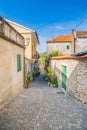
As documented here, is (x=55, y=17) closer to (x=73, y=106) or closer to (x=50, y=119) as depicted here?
(x=73, y=106)

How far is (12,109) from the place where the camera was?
26.2 ft

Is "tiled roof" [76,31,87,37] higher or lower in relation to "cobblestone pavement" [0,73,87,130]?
higher

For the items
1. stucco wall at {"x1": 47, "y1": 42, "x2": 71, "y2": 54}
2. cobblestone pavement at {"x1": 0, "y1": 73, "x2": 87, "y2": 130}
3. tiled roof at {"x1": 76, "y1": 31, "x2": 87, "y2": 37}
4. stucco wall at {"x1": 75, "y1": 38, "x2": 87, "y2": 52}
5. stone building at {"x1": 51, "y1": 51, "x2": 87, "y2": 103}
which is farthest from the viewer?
stucco wall at {"x1": 47, "y1": 42, "x2": 71, "y2": 54}

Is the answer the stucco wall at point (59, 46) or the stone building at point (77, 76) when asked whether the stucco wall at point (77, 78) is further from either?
the stucco wall at point (59, 46)

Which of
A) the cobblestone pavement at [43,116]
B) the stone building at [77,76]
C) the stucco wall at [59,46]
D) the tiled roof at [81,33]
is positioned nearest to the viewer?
the cobblestone pavement at [43,116]

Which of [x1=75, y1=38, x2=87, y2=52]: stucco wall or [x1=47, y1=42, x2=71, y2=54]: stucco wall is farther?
[x1=47, y1=42, x2=71, y2=54]: stucco wall

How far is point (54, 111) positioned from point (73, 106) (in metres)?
1.42

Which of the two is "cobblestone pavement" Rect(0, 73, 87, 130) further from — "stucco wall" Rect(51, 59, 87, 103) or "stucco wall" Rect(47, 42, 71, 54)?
"stucco wall" Rect(47, 42, 71, 54)

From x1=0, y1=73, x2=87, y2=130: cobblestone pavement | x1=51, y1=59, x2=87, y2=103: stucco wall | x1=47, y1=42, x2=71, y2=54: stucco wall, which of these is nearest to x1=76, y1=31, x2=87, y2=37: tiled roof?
x1=47, y1=42, x2=71, y2=54: stucco wall

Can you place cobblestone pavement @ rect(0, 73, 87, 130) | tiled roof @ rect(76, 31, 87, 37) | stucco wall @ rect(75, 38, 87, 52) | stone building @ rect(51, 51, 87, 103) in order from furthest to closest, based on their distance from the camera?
tiled roof @ rect(76, 31, 87, 37)
stucco wall @ rect(75, 38, 87, 52)
stone building @ rect(51, 51, 87, 103)
cobblestone pavement @ rect(0, 73, 87, 130)

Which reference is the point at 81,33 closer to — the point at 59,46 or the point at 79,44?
the point at 79,44

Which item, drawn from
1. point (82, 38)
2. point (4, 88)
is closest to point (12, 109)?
point (4, 88)

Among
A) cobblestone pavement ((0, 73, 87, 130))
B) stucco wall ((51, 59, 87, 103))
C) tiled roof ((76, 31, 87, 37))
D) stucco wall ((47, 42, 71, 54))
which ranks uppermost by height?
tiled roof ((76, 31, 87, 37))

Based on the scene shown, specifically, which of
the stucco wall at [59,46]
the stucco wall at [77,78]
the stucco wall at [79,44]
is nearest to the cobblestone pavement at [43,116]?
the stucco wall at [77,78]
